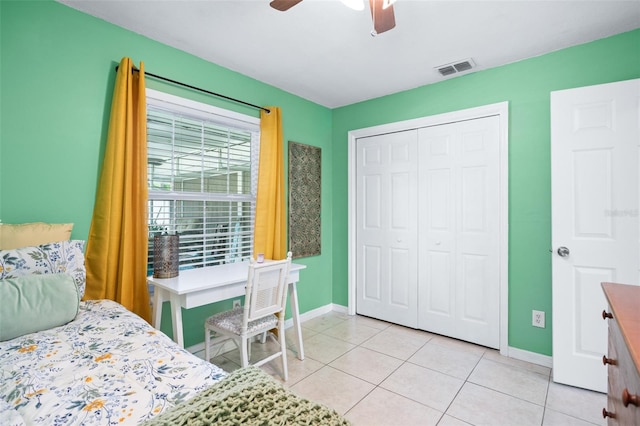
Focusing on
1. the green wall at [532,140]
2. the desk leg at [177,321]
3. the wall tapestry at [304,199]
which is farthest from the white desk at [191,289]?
the green wall at [532,140]

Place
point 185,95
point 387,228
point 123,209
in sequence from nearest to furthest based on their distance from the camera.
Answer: point 123,209 → point 185,95 → point 387,228

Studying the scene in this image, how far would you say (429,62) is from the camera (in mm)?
2607

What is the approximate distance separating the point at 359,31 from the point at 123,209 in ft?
6.55

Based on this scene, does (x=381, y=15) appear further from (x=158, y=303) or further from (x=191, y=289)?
(x=158, y=303)

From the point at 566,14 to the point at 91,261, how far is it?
339cm

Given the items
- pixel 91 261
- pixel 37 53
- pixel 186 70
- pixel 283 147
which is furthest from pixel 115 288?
pixel 283 147

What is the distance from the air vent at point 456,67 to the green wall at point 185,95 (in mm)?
135

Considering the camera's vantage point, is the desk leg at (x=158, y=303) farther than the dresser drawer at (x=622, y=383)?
Yes

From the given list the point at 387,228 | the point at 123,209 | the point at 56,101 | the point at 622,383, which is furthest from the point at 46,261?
the point at 387,228

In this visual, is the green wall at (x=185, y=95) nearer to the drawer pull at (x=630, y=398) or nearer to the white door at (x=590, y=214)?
the white door at (x=590, y=214)

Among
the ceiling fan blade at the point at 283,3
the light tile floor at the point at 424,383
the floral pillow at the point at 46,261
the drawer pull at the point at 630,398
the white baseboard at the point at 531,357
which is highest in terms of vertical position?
the ceiling fan blade at the point at 283,3

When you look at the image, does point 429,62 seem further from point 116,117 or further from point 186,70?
point 116,117

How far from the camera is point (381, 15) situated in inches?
59.4

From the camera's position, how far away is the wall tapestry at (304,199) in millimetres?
3332
